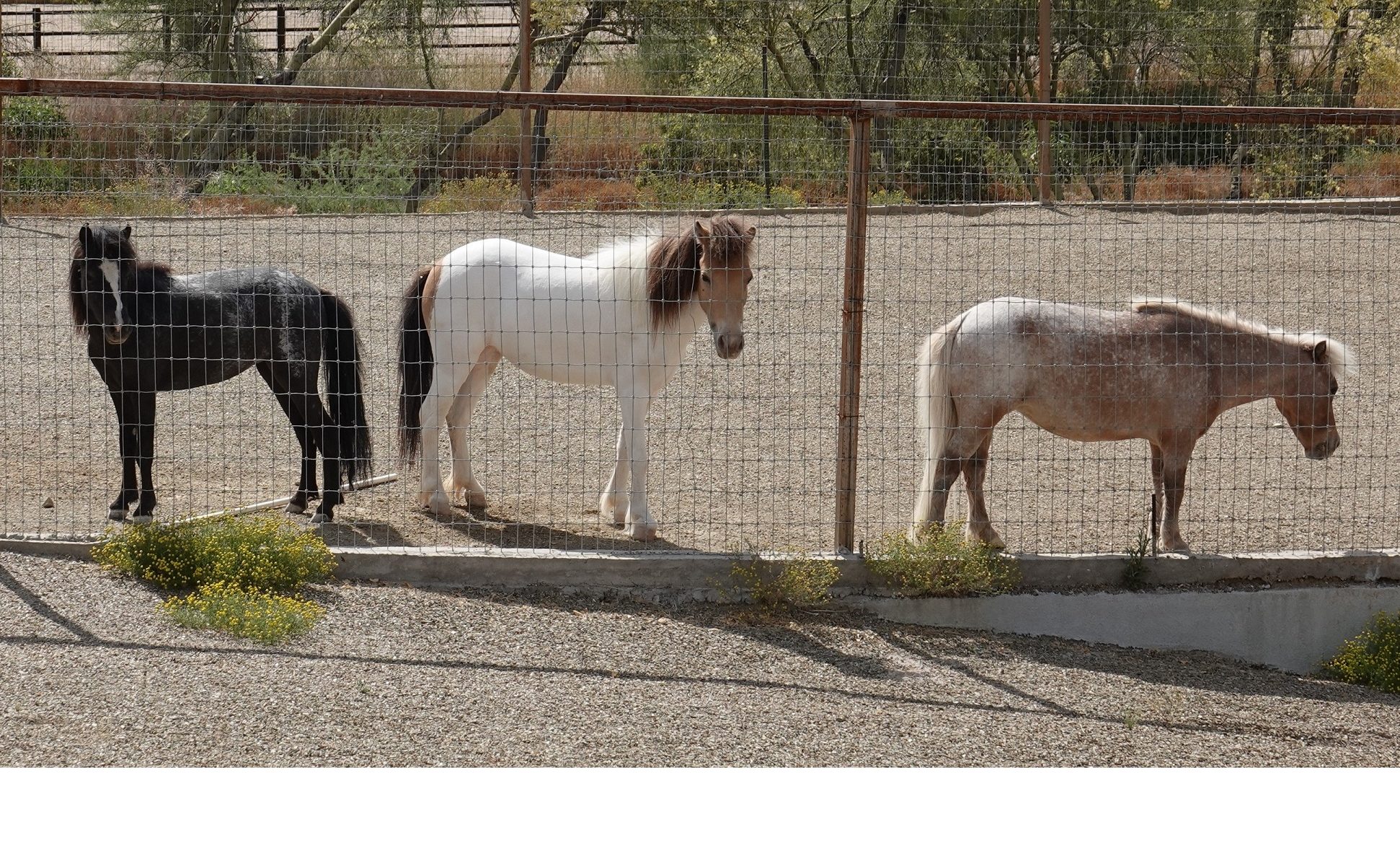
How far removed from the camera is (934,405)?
251 inches

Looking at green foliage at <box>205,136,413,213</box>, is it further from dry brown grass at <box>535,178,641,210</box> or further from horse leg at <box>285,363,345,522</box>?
horse leg at <box>285,363,345,522</box>

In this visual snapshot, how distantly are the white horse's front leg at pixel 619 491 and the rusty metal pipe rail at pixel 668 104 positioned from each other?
68.2 inches

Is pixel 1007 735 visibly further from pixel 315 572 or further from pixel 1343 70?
pixel 1343 70

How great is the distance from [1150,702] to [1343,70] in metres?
11.6

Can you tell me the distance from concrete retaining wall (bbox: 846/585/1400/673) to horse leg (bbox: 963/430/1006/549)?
0.51 meters

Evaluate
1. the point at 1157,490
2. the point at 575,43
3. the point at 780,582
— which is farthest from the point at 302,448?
the point at 575,43

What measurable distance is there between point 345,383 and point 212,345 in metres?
0.67

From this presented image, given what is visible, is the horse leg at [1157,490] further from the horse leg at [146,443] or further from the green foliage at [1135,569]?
the horse leg at [146,443]

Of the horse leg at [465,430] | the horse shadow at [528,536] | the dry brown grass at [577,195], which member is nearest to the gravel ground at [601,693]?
the horse shadow at [528,536]

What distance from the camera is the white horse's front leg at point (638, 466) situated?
6.41 meters

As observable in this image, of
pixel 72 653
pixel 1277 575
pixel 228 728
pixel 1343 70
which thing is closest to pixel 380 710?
pixel 228 728

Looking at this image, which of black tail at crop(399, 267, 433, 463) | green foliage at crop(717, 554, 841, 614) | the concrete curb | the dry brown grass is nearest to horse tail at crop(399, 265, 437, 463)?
black tail at crop(399, 267, 433, 463)

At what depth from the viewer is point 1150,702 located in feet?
16.8

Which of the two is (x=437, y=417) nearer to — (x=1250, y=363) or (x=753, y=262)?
(x=753, y=262)
